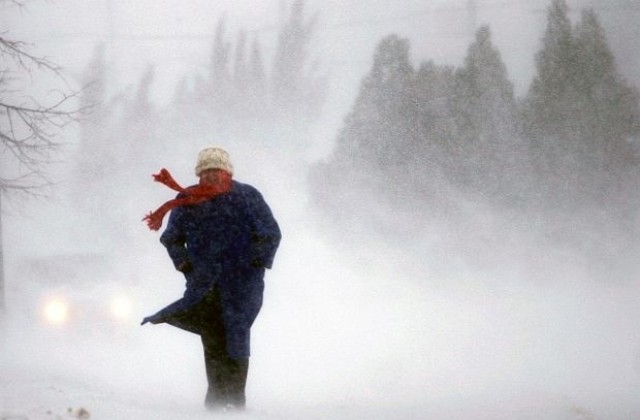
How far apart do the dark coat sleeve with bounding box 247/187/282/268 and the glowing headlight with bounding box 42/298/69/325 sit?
4888 mm

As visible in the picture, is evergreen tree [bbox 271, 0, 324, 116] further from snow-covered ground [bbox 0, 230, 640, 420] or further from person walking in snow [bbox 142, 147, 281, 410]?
person walking in snow [bbox 142, 147, 281, 410]

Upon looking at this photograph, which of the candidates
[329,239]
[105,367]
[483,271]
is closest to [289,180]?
[329,239]

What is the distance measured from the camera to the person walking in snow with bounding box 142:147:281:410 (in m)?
4.10

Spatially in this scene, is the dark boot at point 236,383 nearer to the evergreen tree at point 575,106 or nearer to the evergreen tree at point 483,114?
the evergreen tree at point 483,114

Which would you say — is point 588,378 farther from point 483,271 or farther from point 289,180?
point 289,180

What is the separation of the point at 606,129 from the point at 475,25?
9.56 ft

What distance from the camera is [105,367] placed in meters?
7.02

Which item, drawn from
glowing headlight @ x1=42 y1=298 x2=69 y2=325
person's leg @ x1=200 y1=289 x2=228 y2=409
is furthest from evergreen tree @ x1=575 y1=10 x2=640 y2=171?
person's leg @ x1=200 y1=289 x2=228 y2=409

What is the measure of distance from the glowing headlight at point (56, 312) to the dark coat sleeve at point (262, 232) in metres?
4.89

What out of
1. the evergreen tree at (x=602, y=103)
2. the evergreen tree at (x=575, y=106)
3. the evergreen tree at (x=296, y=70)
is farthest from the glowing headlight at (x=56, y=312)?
the evergreen tree at (x=602, y=103)

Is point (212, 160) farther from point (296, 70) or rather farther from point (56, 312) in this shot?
point (296, 70)

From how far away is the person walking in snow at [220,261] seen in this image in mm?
4098

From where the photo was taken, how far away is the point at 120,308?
8.88m

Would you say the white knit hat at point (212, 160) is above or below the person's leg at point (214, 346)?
above
